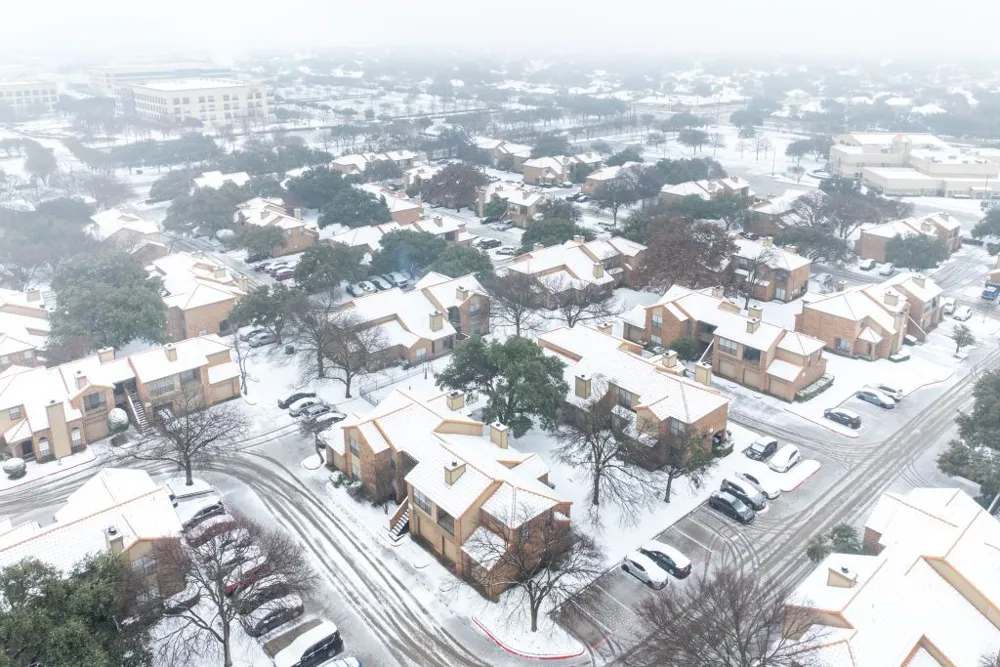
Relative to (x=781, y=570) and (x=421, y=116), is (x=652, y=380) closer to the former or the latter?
(x=781, y=570)

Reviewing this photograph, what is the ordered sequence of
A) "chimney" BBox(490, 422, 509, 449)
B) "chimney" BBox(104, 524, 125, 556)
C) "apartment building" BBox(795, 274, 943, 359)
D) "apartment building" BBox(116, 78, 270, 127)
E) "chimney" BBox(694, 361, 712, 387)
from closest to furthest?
"chimney" BBox(104, 524, 125, 556), "chimney" BBox(490, 422, 509, 449), "chimney" BBox(694, 361, 712, 387), "apartment building" BBox(795, 274, 943, 359), "apartment building" BBox(116, 78, 270, 127)

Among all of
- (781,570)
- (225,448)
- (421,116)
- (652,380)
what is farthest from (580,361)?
(421,116)

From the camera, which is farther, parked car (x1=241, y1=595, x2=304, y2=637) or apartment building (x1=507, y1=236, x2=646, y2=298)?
apartment building (x1=507, y1=236, x2=646, y2=298)

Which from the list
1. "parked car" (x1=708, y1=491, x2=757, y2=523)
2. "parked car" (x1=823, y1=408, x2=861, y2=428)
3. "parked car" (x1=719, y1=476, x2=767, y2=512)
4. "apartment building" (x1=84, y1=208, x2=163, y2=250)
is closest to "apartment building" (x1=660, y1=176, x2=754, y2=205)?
"parked car" (x1=823, y1=408, x2=861, y2=428)

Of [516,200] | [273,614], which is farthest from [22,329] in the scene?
[516,200]

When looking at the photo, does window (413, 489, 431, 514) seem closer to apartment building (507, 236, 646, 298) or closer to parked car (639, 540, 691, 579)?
parked car (639, 540, 691, 579)

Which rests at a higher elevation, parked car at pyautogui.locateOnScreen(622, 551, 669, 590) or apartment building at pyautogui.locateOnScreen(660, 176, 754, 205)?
apartment building at pyautogui.locateOnScreen(660, 176, 754, 205)

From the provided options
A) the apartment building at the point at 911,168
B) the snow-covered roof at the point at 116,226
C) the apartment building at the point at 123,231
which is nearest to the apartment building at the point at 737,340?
the apartment building at the point at 123,231
